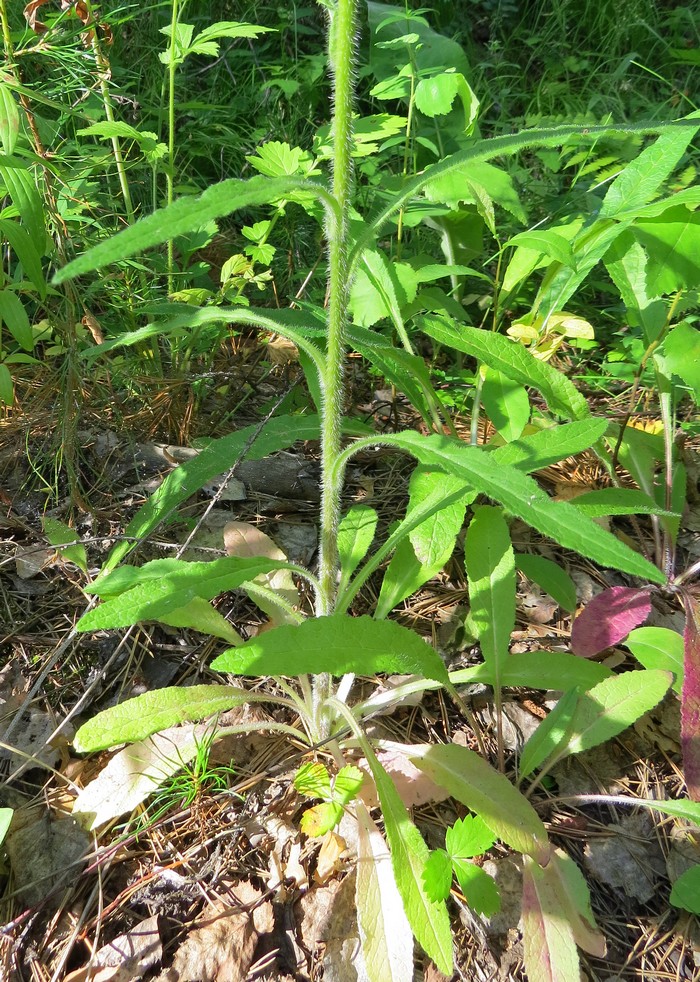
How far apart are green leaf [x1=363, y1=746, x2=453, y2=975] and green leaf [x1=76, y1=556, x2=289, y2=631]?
0.44 metres

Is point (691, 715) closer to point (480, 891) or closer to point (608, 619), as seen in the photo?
point (608, 619)

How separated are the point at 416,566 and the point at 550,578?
37 centimetres

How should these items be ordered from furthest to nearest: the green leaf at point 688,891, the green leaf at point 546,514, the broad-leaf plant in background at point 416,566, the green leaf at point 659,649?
the green leaf at point 659,649, the green leaf at point 688,891, the broad-leaf plant in background at point 416,566, the green leaf at point 546,514

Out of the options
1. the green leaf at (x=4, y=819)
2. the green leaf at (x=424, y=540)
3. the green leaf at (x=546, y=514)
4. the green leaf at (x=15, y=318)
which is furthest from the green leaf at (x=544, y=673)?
the green leaf at (x=15, y=318)

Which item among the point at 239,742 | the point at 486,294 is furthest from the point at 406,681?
the point at 486,294

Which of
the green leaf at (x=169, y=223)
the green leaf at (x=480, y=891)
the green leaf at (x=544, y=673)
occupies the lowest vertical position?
the green leaf at (x=480, y=891)

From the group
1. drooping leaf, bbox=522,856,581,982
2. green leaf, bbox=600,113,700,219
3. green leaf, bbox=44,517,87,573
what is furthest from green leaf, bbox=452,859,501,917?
green leaf, bbox=600,113,700,219

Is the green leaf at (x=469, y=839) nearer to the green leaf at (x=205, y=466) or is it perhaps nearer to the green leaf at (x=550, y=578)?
the green leaf at (x=550, y=578)

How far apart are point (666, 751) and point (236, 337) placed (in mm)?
1862

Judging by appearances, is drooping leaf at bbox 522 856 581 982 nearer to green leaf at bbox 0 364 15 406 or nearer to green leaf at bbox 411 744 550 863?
green leaf at bbox 411 744 550 863

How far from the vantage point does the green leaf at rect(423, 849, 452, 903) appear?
114 cm

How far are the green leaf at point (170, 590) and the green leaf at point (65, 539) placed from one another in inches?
14.1

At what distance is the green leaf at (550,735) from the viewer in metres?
1.43

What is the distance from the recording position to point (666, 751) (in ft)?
5.18
